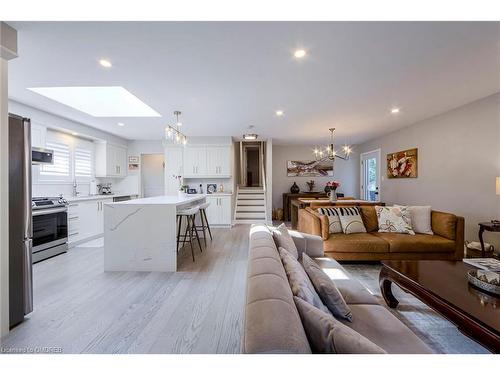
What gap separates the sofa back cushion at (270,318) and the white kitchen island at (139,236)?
2.35 meters

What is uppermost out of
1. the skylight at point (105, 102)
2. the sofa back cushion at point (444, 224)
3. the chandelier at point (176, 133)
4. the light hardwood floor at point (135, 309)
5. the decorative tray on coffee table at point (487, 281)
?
the skylight at point (105, 102)

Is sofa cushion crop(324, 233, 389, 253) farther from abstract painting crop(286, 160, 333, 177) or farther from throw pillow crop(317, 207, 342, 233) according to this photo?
abstract painting crop(286, 160, 333, 177)

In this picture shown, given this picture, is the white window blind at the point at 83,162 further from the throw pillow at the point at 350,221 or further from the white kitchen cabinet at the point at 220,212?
the throw pillow at the point at 350,221

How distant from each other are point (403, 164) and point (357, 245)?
11.8ft

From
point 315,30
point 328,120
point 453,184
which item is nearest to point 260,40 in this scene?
point 315,30

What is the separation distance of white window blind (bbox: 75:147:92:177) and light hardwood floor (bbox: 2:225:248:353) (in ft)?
8.37

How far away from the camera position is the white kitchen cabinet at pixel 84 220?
4.38 meters

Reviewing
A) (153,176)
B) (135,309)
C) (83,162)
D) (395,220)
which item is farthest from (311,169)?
(135,309)

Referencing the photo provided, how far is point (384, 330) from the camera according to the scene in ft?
4.08

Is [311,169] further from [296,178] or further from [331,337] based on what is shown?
[331,337]

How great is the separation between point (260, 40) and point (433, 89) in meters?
2.72

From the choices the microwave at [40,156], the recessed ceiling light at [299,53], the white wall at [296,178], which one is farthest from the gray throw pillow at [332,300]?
the white wall at [296,178]

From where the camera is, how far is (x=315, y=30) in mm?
1962
